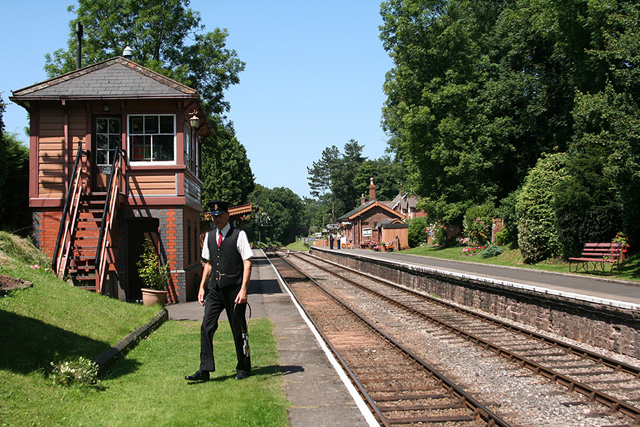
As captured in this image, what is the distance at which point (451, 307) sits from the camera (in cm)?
1449

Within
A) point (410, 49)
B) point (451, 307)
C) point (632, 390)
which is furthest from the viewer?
point (410, 49)

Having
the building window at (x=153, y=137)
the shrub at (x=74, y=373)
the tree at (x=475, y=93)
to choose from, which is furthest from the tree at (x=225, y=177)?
the shrub at (x=74, y=373)

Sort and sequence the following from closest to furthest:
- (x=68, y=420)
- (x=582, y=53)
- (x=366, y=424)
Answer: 1. (x=68, y=420)
2. (x=366, y=424)
3. (x=582, y=53)

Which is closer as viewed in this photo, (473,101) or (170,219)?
(170,219)

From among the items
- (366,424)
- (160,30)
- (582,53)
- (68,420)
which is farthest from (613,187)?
(160,30)

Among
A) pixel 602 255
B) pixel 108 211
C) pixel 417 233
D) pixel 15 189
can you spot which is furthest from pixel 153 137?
pixel 417 233

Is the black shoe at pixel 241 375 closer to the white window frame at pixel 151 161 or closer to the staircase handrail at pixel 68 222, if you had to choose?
the staircase handrail at pixel 68 222

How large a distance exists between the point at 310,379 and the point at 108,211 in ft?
29.8

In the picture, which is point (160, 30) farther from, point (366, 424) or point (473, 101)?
point (366, 424)

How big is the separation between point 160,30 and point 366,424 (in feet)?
95.7

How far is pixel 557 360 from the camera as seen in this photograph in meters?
8.52

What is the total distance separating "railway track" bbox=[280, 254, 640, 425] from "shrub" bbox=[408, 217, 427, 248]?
37.2 metres

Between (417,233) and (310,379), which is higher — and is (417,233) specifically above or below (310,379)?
above

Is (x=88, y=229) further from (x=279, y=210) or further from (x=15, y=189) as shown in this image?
(x=279, y=210)
